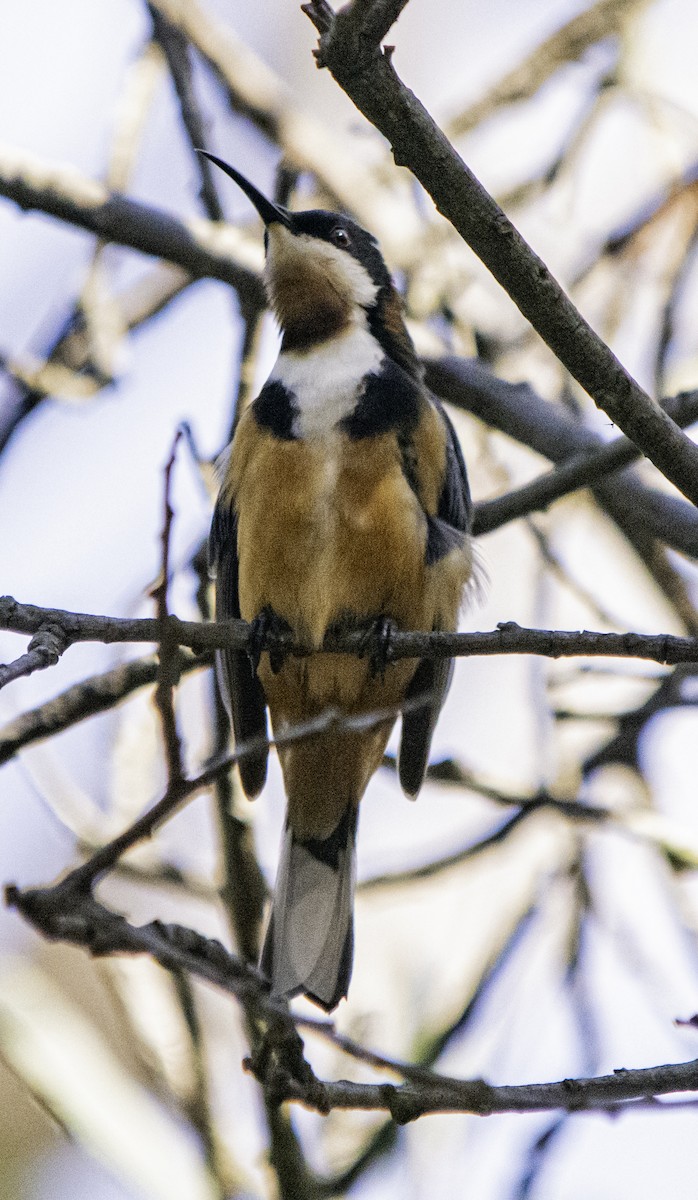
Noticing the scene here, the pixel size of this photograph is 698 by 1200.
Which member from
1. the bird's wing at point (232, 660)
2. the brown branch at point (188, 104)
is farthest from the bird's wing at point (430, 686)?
the brown branch at point (188, 104)

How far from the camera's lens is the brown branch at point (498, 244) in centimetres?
280

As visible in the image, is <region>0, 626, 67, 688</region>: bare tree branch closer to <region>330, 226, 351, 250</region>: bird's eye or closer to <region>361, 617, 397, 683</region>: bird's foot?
<region>361, 617, 397, 683</region>: bird's foot

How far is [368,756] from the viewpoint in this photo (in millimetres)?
5121

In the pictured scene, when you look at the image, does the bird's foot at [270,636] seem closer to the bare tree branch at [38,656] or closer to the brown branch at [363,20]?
the bare tree branch at [38,656]

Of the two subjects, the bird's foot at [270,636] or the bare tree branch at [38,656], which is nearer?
the bare tree branch at [38,656]

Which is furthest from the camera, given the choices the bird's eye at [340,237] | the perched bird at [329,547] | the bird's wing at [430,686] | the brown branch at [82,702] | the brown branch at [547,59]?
the brown branch at [547,59]

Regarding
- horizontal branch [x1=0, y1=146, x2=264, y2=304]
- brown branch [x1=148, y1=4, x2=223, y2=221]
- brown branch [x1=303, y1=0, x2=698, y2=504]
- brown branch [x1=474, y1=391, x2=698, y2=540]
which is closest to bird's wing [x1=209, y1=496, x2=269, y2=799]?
horizontal branch [x1=0, y1=146, x2=264, y2=304]

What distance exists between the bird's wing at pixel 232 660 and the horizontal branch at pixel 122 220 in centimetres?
97

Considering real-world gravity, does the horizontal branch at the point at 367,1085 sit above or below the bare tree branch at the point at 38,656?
below

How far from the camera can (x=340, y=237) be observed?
17.8 ft

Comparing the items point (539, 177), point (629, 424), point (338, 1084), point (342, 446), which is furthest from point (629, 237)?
point (338, 1084)

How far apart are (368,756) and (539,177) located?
3197 mm

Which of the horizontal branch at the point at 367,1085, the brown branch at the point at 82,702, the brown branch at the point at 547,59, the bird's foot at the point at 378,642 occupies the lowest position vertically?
the horizontal branch at the point at 367,1085

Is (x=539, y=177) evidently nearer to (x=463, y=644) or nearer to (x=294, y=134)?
(x=294, y=134)
